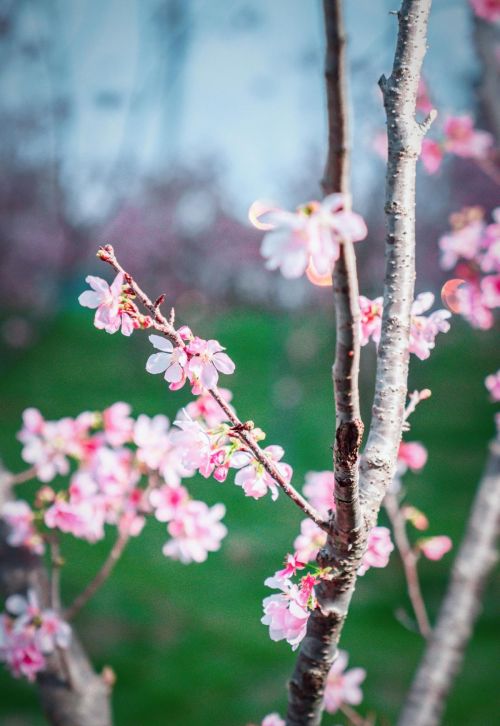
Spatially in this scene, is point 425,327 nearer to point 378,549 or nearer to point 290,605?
point 378,549

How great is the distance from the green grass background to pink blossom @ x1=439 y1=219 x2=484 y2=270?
6.21 feet

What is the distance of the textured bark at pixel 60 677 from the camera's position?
1482 millimetres

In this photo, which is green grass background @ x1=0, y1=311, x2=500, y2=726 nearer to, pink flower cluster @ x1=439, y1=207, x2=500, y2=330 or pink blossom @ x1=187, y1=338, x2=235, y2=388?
pink flower cluster @ x1=439, y1=207, x2=500, y2=330

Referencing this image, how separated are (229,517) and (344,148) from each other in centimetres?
525

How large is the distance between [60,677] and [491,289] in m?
1.43

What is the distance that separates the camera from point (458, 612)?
→ 5.70 ft

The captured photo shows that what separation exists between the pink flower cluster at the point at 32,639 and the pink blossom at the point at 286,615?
73 centimetres

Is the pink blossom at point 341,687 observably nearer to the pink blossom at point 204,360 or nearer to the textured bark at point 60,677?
the textured bark at point 60,677

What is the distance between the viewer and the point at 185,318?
1198cm

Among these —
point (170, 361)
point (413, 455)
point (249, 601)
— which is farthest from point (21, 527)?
point (249, 601)

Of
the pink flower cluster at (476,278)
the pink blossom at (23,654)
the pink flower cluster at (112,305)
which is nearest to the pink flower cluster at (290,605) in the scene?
the pink flower cluster at (112,305)

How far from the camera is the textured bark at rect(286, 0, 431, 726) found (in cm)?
79

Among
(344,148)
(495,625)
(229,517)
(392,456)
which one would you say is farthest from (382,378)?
(229,517)

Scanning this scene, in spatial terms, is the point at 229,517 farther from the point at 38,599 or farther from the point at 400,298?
the point at 400,298
